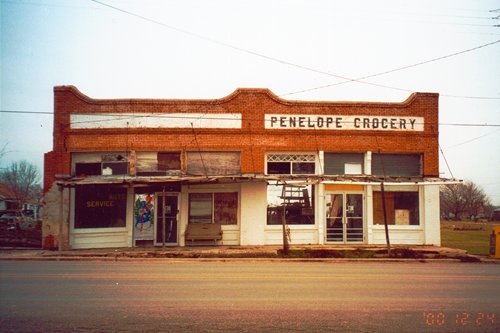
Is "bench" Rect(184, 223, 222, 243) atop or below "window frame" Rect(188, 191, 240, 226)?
below

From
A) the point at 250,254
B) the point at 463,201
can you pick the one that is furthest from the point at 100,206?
the point at 463,201

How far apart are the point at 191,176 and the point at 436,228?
11.5 metres

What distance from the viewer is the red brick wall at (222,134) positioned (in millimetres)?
18516

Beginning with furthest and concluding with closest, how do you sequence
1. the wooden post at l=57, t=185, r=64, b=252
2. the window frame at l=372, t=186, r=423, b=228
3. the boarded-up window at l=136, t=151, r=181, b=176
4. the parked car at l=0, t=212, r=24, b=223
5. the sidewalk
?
the parked car at l=0, t=212, r=24, b=223 < the window frame at l=372, t=186, r=423, b=228 < the boarded-up window at l=136, t=151, r=181, b=176 < the wooden post at l=57, t=185, r=64, b=252 < the sidewalk

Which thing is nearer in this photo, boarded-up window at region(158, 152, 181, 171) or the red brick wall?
the red brick wall

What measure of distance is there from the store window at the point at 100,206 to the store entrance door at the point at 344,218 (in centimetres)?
943

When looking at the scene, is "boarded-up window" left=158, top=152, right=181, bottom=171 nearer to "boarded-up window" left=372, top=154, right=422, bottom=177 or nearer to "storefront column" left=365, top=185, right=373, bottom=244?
"storefront column" left=365, top=185, right=373, bottom=244

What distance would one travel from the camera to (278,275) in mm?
10820

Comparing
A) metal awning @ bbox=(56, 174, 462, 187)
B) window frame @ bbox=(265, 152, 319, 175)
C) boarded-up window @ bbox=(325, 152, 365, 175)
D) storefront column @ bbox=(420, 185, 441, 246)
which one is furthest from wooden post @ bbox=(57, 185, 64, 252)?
storefront column @ bbox=(420, 185, 441, 246)

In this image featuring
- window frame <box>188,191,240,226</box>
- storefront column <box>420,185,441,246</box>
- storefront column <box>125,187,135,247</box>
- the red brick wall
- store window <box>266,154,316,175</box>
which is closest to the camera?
storefront column <box>125,187,135,247</box>

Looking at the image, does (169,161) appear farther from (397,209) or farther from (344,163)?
(397,209)

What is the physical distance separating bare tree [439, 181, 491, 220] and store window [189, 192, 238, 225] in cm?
7044

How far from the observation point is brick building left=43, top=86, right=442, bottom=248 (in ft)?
60.6

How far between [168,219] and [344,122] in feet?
30.3
